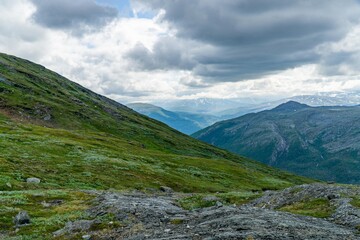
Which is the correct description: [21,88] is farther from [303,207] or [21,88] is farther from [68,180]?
[303,207]

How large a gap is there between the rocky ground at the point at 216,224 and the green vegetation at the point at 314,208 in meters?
0.60

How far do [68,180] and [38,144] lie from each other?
30370 millimetres

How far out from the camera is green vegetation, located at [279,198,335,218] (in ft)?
105

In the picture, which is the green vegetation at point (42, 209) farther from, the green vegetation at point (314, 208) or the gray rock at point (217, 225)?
the green vegetation at point (314, 208)

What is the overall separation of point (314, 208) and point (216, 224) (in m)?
15.1

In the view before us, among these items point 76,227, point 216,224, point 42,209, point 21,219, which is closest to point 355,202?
point 216,224

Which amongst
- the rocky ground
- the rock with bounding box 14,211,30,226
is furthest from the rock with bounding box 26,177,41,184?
the rock with bounding box 14,211,30,226

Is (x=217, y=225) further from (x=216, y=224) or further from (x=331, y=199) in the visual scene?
(x=331, y=199)

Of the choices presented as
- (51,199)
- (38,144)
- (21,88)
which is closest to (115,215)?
(51,199)

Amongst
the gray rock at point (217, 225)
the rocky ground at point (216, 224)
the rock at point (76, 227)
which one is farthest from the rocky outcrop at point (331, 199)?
the rock at point (76, 227)

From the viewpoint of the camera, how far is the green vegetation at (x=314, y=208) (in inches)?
1256

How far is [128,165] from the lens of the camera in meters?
84.1

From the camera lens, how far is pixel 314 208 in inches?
1369

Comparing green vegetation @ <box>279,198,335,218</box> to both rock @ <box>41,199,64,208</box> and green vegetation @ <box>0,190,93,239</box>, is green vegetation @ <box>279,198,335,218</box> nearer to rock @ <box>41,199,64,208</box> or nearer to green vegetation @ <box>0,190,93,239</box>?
green vegetation @ <box>0,190,93,239</box>
